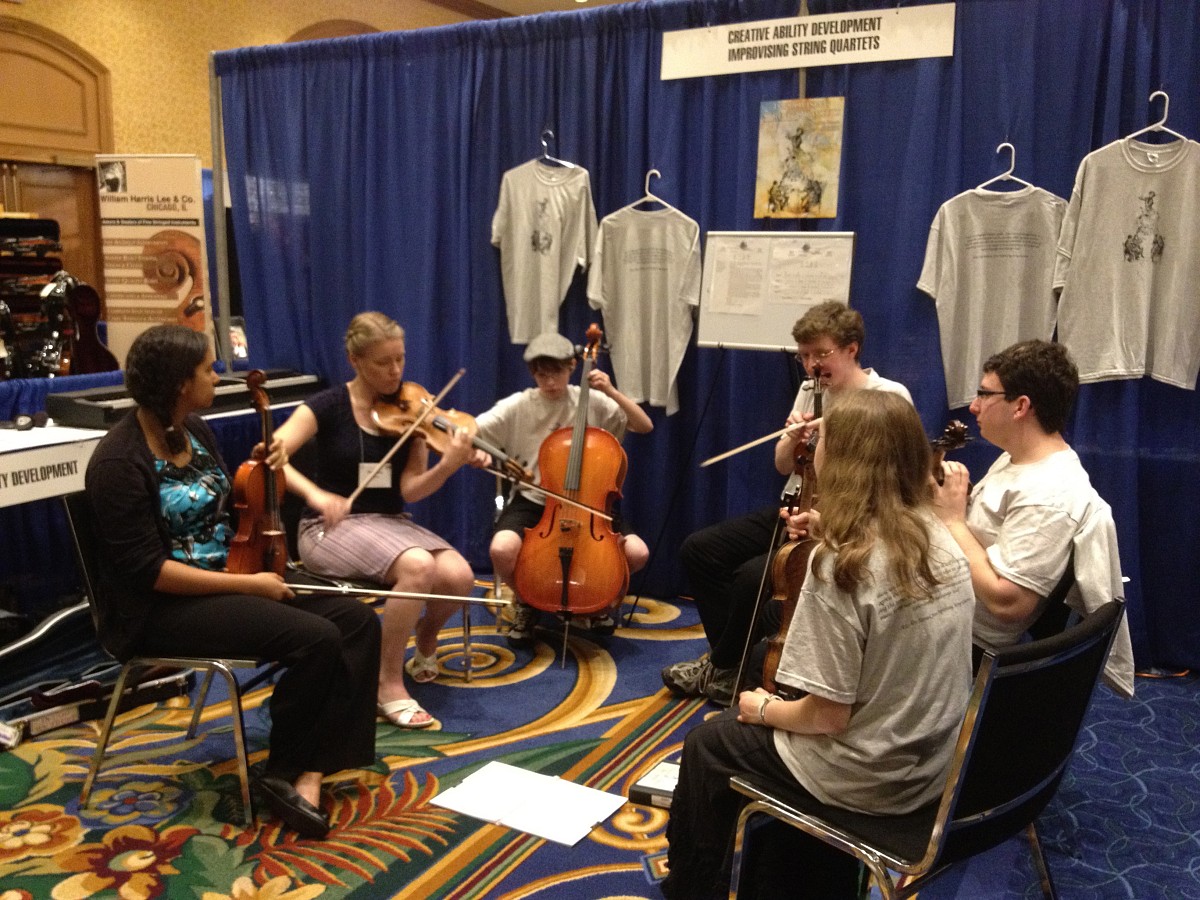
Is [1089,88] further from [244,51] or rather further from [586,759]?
[244,51]

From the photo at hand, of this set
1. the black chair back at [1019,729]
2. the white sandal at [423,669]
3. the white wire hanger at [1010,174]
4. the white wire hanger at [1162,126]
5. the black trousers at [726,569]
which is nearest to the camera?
the black chair back at [1019,729]

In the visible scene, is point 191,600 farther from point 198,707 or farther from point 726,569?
point 726,569

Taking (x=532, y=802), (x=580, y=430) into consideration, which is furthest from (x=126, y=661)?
(x=580, y=430)

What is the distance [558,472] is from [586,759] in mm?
877

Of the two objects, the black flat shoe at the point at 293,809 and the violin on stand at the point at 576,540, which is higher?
the violin on stand at the point at 576,540

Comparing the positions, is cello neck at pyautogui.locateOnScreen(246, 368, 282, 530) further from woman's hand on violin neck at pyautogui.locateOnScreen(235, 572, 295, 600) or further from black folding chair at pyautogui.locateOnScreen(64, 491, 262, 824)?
black folding chair at pyautogui.locateOnScreen(64, 491, 262, 824)

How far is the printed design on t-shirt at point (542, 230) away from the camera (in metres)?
3.93

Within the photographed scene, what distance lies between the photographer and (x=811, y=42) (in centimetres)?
344

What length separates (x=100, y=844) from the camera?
7.36ft

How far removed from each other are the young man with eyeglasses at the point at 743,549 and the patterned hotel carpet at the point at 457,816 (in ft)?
0.34

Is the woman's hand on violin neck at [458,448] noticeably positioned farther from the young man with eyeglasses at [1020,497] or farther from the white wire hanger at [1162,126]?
the white wire hanger at [1162,126]

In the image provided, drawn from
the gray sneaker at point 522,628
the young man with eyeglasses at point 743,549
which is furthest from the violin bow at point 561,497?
the gray sneaker at point 522,628

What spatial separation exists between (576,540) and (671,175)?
4.87 ft

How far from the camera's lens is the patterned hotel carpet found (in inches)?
83.6
